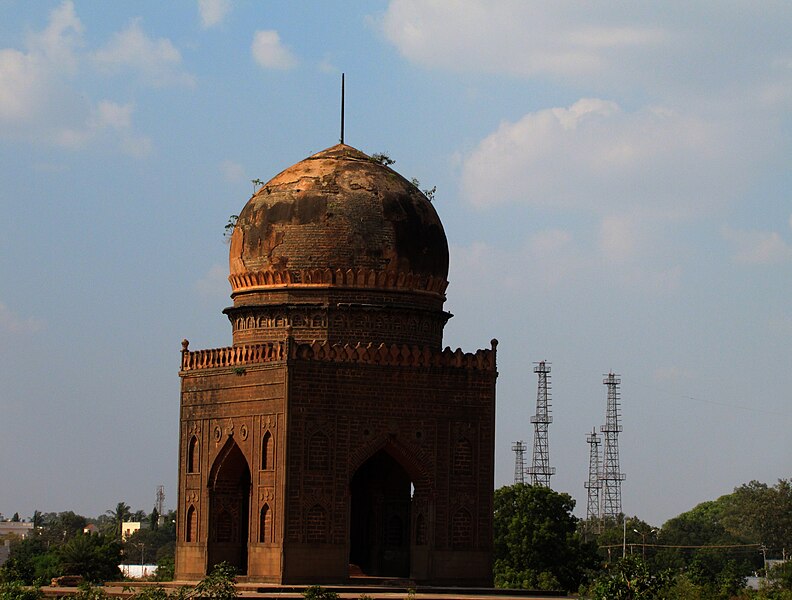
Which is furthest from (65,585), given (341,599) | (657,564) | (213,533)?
(657,564)

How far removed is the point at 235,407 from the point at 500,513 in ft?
75.7

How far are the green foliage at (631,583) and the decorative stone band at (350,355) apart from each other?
683 cm

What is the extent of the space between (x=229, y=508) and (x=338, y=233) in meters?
5.54

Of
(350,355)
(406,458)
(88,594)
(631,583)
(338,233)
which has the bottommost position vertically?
(88,594)

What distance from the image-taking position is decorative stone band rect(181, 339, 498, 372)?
28328 millimetres

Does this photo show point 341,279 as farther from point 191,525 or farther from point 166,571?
point 166,571

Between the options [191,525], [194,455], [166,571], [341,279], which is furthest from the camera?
[166,571]

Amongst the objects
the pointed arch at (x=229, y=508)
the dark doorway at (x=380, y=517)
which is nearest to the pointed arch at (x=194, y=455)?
the pointed arch at (x=229, y=508)

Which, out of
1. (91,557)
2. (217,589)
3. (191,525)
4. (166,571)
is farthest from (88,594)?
(91,557)

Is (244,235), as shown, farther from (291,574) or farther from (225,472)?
(291,574)

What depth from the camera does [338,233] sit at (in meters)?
29.3

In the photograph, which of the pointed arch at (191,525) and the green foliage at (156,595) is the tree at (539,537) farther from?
the green foliage at (156,595)

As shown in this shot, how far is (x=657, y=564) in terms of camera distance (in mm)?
69688

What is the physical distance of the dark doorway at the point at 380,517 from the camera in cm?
3028
